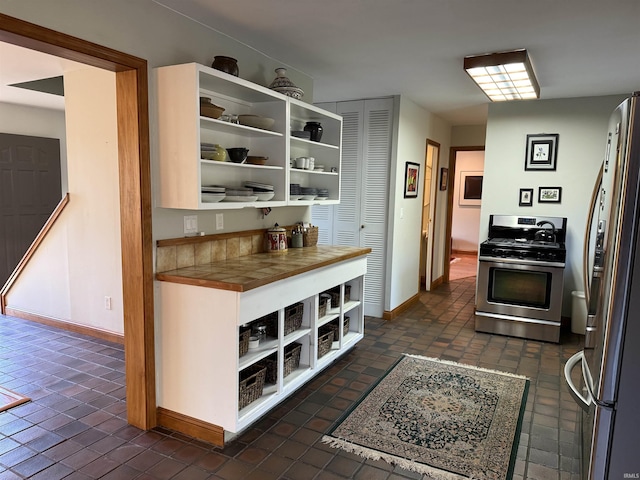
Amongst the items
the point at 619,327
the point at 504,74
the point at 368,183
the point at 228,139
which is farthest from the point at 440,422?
the point at 368,183

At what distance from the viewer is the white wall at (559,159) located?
14.6 ft

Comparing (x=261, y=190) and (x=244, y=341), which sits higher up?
(x=261, y=190)

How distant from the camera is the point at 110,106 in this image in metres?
3.62

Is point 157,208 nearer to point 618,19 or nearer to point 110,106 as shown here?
point 110,106

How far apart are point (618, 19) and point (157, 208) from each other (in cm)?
281

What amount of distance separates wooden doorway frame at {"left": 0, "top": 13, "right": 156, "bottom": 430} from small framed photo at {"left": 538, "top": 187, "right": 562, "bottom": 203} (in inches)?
158

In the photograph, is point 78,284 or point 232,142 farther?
point 78,284

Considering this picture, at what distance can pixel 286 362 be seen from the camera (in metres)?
2.93

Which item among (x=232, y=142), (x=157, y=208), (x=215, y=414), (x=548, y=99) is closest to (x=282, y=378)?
(x=215, y=414)

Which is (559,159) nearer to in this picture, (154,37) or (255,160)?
(255,160)

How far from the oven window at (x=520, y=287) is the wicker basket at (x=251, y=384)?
8.89 ft

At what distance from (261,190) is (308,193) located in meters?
0.65

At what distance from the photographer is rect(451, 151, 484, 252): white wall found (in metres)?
9.32

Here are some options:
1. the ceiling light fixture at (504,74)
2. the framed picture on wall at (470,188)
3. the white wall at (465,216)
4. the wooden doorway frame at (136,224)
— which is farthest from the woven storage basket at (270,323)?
the framed picture on wall at (470,188)
